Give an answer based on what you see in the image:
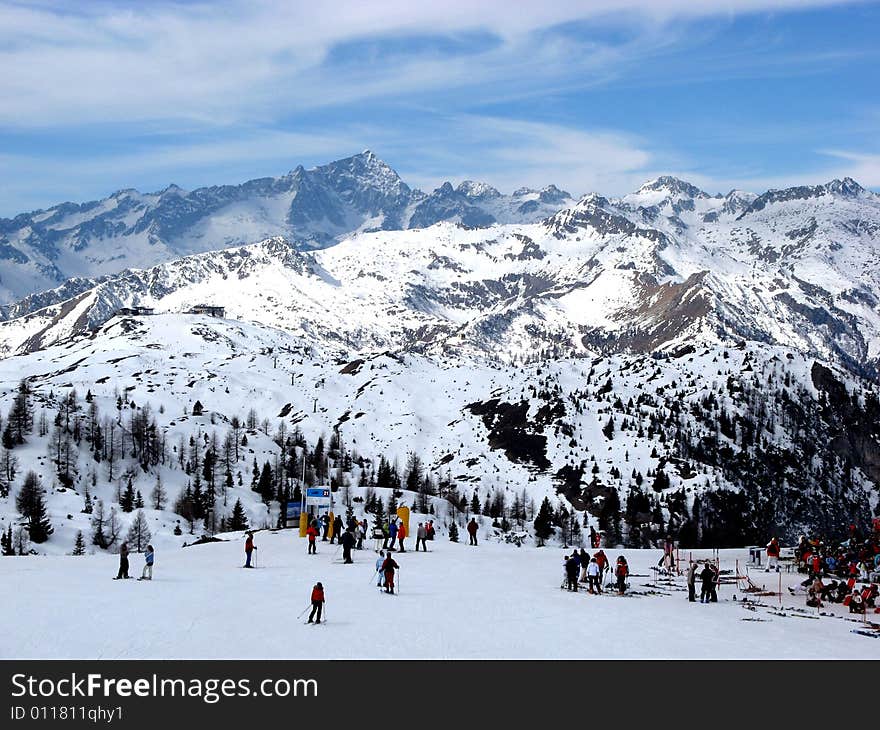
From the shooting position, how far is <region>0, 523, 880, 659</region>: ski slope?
133 ft

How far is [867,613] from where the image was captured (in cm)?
5734

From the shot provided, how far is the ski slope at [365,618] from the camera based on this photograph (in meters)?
40.4

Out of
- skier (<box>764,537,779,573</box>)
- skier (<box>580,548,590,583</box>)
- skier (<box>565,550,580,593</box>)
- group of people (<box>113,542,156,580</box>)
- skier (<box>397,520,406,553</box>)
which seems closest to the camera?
group of people (<box>113,542,156,580</box>)

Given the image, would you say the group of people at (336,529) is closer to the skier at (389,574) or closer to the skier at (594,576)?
the skier at (389,574)

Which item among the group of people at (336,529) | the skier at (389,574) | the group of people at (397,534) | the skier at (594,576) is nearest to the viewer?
the skier at (389,574)

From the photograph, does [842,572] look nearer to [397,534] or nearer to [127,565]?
[397,534]

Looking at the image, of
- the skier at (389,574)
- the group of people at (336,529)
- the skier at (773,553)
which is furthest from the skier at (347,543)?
the skier at (773,553)

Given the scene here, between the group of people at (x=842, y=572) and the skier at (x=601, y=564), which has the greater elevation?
the skier at (x=601, y=564)

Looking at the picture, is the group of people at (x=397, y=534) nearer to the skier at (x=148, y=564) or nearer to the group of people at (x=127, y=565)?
the skier at (x=148, y=564)

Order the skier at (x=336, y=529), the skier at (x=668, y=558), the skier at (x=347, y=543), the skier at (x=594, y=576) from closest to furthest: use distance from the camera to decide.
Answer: the skier at (x=594, y=576)
the skier at (x=347, y=543)
the skier at (x=668, y=558)
the skier at (x=336, y=529)

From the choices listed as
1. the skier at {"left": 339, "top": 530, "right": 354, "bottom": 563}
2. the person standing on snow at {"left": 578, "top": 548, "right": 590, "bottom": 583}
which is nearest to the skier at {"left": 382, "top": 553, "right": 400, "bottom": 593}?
the skier at {"left": 339, "top": 530, "right": 354, "bottom": 563}

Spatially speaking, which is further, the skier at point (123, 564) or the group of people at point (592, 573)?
the group of people at point (592, 573)

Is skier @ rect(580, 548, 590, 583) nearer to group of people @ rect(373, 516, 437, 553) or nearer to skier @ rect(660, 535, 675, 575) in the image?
skier @ rect(660, 535, 675, 575)
